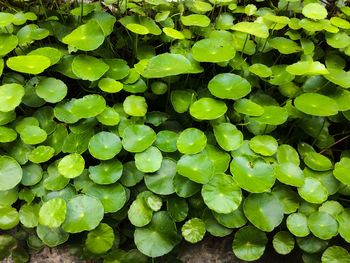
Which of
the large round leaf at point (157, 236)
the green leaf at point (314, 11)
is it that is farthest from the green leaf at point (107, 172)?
the green leaf at point (314, 11)

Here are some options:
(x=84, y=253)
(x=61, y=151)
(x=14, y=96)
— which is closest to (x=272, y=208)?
(x=84, y=253)

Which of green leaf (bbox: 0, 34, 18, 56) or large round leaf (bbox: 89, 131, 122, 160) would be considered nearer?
large round leaf (bbox: 89, 131, 122, 160)

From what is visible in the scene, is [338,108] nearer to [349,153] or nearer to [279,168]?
[349,153]

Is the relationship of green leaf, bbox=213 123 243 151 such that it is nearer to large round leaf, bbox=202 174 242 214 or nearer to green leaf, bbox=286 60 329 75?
large round leaf, bbox=202 174 242 214

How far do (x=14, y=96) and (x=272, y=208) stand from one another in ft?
4.15

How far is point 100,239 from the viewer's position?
160 cm

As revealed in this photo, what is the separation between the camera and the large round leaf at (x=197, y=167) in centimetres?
158

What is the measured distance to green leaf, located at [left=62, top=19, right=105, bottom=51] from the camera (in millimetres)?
1821

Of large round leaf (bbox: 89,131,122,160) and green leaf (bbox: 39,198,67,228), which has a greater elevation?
large round leaf (bbox: 89,131,122,160)

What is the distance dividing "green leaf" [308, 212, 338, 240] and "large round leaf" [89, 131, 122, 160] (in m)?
0.89

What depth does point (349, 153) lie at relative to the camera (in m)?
1.88

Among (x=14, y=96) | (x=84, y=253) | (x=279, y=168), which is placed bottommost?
(x=84, y=253)

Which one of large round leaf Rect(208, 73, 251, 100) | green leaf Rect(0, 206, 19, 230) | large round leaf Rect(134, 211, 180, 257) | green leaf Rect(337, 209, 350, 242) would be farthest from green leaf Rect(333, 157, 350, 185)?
green leaf Rect(0, 206, 19, 230)

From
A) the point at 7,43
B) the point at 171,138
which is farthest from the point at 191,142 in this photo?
the point at 7,43
